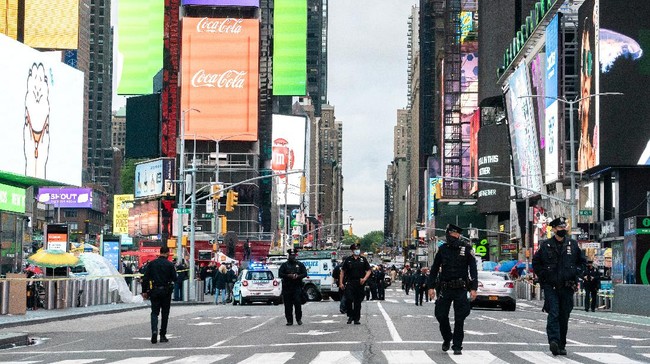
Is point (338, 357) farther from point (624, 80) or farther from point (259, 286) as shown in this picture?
point (624, 80)

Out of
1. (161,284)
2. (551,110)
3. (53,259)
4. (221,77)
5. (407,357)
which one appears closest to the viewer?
(407,357)

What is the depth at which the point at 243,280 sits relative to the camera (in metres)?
49.2

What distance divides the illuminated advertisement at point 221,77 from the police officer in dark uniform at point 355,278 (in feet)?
→ 343

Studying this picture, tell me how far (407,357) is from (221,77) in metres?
117

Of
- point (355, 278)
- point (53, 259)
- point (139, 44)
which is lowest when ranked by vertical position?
point (355, 278)

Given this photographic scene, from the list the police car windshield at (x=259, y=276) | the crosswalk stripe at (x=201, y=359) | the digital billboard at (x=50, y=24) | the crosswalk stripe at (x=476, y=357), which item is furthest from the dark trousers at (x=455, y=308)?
the digital billboard at (x=50, y=24)

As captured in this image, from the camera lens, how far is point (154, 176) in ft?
445

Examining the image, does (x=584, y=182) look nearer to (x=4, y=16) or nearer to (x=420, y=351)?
(x=4, y=16)

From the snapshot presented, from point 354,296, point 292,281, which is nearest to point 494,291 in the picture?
point 354,296

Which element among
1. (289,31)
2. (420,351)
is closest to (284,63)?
(289,31)

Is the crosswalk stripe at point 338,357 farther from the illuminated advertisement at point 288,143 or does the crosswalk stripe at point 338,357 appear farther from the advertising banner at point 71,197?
the advertising banner at point 71,197

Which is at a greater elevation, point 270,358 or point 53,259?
point 53,259

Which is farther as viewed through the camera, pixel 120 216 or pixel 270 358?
pixel 120 216

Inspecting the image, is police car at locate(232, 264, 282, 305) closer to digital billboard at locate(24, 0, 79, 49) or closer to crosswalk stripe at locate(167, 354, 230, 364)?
digital billboard at locate(24, 0, 79, 49)
